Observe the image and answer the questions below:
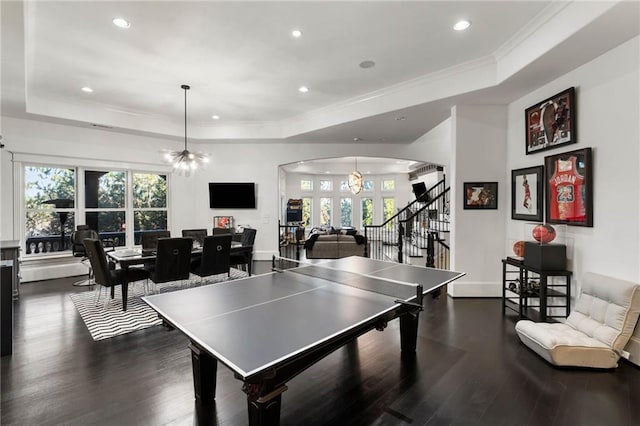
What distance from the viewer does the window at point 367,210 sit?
14.9 metres

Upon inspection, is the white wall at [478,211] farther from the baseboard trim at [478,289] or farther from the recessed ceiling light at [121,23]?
the recessed ceiling light at [121,23]

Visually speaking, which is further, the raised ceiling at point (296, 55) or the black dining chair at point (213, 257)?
the black dining chair at point (213, 257)

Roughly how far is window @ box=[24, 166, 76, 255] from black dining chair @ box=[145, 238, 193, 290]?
3189 mm

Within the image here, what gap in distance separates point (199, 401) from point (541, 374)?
2907mm

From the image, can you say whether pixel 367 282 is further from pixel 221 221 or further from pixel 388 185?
pixel 388 185

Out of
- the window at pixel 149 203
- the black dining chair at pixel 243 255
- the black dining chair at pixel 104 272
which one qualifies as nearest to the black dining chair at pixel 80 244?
the window at pixel 149 203

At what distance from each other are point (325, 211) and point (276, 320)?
1338 centimetres

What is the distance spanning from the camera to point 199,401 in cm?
229

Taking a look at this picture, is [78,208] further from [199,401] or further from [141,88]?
[199,401]

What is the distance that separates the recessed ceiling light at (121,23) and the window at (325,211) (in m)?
12.1

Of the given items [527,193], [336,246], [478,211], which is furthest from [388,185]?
[527,193]

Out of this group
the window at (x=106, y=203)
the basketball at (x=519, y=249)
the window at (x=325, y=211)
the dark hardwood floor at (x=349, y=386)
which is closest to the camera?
the dark hardwood floor at (x=349, y=386)

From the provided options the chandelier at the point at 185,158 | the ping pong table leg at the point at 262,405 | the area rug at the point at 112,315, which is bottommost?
the area rug at the point at 112,315

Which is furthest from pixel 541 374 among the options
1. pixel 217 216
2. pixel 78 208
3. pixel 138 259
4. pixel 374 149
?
pixel 78 208
